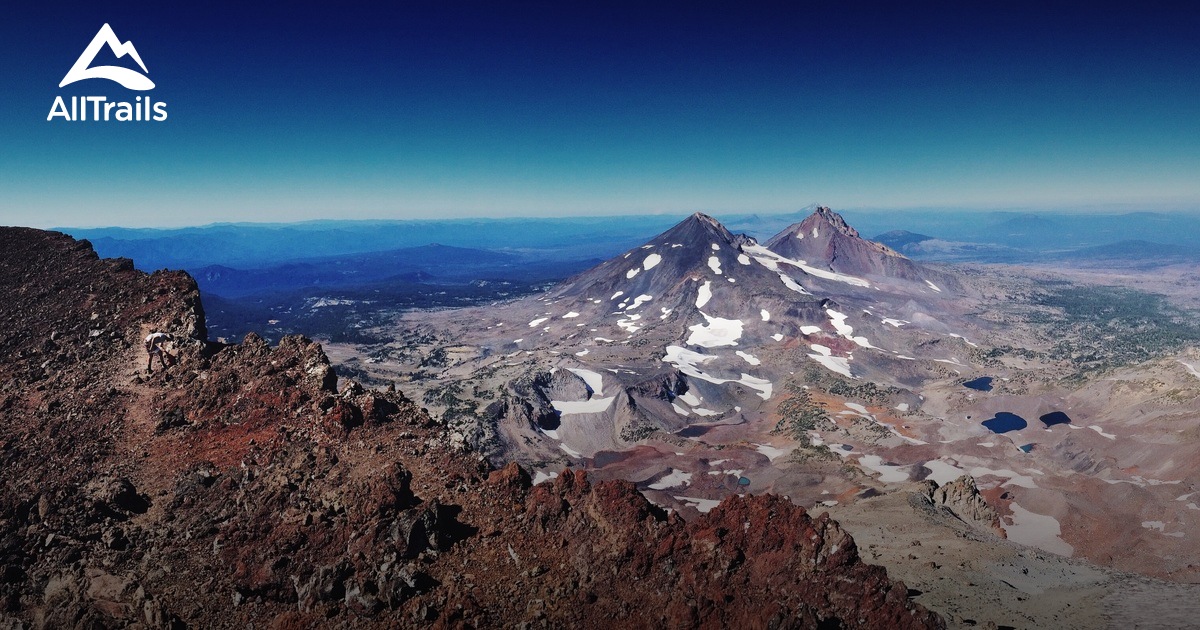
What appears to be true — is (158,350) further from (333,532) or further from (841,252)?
(841,252)

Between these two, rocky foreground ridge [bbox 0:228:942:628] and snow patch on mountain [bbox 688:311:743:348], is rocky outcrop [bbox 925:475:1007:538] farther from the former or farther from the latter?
snow patch on mountain [bbox 688:311:743:348]

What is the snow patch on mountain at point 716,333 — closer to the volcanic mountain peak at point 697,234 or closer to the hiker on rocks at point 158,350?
the volcanic mountain peak at point 697,234

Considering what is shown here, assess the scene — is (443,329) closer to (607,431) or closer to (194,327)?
(607,431)

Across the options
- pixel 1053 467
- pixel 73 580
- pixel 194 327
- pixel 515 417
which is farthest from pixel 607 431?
pixel 73 580

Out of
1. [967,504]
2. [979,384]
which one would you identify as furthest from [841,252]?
[967,504]

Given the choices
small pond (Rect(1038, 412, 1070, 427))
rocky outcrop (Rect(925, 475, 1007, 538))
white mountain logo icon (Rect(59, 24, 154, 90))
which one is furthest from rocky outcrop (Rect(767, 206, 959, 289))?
white mountain logo icon (Rect(59, 24, 154, 90))

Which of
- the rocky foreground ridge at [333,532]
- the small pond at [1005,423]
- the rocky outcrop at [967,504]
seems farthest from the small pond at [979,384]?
the rocky foreground ridge at [333,532]
